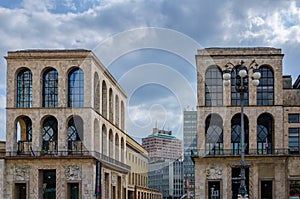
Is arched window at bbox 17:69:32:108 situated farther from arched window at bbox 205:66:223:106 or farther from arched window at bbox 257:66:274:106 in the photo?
arched window at bbox 257:66:274:106

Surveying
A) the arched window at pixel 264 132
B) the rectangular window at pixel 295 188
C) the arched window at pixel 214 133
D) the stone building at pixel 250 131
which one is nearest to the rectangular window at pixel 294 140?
the stone building at pixel 250 131

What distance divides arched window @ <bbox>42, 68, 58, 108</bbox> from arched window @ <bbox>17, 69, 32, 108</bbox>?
152cm

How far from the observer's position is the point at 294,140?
5416cm

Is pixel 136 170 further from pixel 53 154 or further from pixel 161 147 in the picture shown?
pixel 53 154

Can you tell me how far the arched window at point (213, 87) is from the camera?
55.5 meters

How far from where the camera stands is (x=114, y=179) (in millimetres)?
67438

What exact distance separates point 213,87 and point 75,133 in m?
15.9

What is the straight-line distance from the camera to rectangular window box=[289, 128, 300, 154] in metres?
54.1

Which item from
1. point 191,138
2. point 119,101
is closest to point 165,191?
point 191,138

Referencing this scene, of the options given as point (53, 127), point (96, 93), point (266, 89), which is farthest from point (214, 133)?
point (53, 127)

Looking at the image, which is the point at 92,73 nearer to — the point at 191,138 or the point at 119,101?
the point at 119,101

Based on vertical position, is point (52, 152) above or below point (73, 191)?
above

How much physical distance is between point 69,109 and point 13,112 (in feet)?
19.2

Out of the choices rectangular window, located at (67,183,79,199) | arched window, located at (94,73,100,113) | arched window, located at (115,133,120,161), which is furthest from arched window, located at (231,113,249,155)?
arched window, located at (115,133,120,161)
